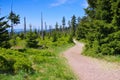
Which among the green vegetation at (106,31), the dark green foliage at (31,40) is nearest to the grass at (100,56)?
the green vegetation at (106,31)

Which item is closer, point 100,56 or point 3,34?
point 100,56

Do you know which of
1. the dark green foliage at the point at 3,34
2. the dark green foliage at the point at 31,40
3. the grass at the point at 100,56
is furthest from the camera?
the dark green foliage at the point at 31,40

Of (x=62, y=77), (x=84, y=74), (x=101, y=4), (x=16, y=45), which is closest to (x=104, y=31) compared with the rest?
(x=101, y=4)

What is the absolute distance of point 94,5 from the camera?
2734 centimetres

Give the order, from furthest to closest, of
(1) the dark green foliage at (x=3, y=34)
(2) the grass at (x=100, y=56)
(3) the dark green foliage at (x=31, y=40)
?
1. (3) the dark green foliage at (x=31, y=40)
2. (1) the dark green foliage at (x=3, y=34)
3. (2) the grass at (x=100, y=56)

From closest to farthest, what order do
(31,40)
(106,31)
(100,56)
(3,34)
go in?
(100,56), (106,31), (3,34), (31,40)

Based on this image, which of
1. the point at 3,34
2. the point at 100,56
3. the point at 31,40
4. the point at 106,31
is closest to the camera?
the point at 100,56

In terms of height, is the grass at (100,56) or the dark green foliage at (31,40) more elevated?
the dark green foliage at (31,40)

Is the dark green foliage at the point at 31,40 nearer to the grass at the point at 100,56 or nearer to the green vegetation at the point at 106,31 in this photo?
the grass at the point at 100,56

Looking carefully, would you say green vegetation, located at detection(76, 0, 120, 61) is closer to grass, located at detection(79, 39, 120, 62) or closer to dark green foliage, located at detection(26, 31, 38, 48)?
grass, located at detection(79, 39, 120, 62)

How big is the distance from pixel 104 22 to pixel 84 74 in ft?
33.9

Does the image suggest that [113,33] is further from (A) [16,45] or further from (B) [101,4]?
(A) [16,45]

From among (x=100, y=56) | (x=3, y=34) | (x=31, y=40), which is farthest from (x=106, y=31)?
(x=31, y=40)

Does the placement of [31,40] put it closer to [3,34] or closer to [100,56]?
[3,34]
